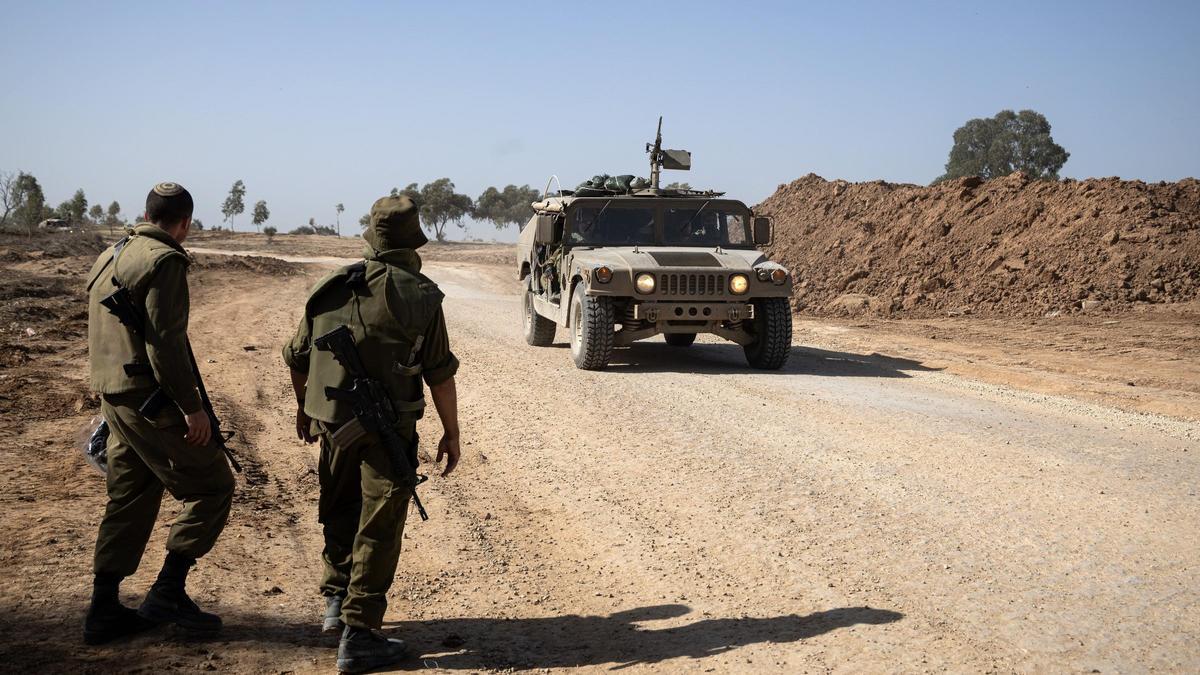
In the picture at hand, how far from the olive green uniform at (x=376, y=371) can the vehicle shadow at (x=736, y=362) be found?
6.57 meters

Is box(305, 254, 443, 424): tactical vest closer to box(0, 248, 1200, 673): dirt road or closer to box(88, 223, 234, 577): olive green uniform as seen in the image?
box(88, 223, 234, 577): olive green uniform

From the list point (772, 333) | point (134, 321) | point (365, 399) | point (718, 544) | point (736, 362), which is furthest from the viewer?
point (736, 362)

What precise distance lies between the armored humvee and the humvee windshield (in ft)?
0.04

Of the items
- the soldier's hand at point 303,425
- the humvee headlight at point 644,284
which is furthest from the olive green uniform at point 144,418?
the humvee headlight at point 644,284

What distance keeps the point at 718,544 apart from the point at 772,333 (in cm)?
551

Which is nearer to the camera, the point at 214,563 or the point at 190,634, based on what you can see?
the point at 190,634

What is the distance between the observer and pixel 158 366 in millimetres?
3516

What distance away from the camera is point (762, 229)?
1109cm

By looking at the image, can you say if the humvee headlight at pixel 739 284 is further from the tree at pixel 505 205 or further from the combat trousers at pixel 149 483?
the tree at pixel 505 205

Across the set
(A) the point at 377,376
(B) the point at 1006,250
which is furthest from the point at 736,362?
(B) the point at 1006,250

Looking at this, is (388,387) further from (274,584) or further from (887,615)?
(887,615)

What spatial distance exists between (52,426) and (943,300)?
15032mm

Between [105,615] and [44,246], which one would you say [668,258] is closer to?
[105,615]

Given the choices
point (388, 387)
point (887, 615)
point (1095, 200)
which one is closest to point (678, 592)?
point (887, 615)
